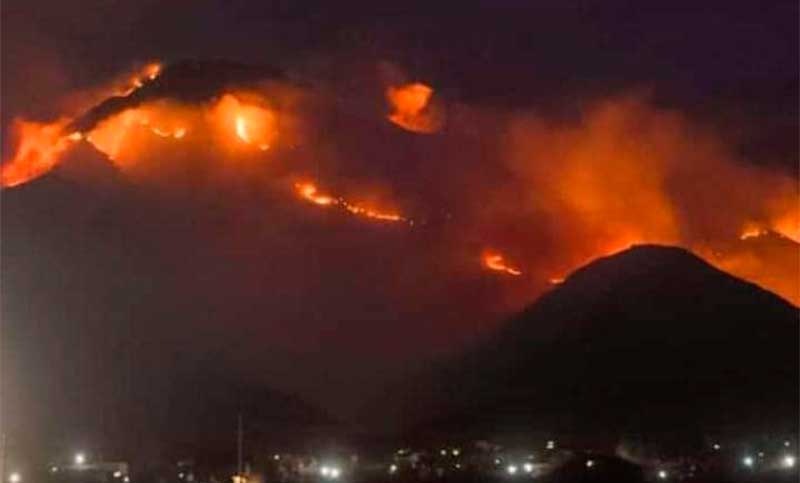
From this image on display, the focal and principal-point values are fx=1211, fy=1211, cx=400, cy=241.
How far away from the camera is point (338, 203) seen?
126 ft

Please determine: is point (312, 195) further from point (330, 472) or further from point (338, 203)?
point (330, 472)

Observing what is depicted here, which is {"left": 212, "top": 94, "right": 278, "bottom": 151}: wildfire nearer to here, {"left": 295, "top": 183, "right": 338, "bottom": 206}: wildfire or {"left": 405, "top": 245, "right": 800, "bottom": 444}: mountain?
{"left": 295, "top": 183, "right": 338, "bottom": 206}: wildfire

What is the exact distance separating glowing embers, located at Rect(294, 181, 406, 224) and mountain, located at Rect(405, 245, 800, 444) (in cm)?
522

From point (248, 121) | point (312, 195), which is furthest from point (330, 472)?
point (248, 121)

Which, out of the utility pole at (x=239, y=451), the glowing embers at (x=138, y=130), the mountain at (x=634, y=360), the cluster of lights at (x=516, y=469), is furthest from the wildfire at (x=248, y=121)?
the cluster of lights at (x=516, y=469)

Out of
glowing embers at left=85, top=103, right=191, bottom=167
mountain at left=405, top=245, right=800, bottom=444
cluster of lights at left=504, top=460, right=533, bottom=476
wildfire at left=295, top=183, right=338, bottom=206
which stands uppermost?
glowing embers at left=85, top=103, right=191, bottom=167

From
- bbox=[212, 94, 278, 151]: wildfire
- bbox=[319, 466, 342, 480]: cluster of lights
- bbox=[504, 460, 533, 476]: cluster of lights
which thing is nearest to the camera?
bbox=[319, 466, 342, 480]: cluster of lights

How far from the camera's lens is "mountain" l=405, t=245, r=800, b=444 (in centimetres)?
3688

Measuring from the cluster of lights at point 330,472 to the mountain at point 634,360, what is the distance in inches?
249

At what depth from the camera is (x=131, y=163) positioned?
39.8 metres

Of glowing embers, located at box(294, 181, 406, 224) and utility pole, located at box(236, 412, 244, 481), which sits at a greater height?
glowing embers, located at box(294, 181, 406, 224)

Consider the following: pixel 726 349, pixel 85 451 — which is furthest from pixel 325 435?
pixel 726 349

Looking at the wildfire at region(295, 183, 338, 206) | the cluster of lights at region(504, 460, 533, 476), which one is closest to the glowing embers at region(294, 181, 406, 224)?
Answer: the wildfire at region(295, 183, 338, 206)

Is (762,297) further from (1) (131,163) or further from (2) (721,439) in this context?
(1) (131,163)
